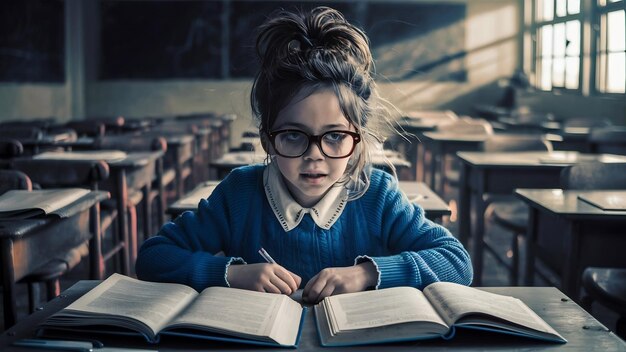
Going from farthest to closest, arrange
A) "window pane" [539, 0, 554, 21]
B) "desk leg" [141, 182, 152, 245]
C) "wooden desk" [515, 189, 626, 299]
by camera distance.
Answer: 1. "window pane" [539, 0, 554, 21]
2. "desk leg" [141, 182, 152, 245]
3. "wooden desk" [515, 189, 626, 299]

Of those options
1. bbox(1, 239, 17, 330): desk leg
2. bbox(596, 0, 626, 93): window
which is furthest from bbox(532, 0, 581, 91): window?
bbox(1, 239, 17, 330): desk leg

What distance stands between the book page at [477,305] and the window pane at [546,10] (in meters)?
7.68

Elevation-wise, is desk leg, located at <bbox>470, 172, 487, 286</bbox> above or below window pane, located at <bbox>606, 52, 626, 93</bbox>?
below

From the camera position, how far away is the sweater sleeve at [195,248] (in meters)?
1.20

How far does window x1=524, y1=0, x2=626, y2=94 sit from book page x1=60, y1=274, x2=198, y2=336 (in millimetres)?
5606

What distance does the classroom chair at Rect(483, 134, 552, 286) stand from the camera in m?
3.01

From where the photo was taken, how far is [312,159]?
4.12ft

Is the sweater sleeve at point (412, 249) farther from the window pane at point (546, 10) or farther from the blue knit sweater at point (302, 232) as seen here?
the window pane at point (546, 10)

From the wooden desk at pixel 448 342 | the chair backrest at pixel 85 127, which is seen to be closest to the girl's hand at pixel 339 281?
the wooden desk at pixel 448 342

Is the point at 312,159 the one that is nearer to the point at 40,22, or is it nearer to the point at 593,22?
the point at 593,22

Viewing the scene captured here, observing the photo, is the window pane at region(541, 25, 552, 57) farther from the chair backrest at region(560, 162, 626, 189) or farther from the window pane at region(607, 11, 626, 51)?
the chair backrest at region(560, 162, 626, 189)

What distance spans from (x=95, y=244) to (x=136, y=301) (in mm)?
Answer: 1565

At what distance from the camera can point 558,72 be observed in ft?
25.3

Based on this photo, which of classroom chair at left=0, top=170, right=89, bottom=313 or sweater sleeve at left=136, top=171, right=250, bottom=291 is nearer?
sweater sleeve at left=136, top=171, right=250, bottom=291
